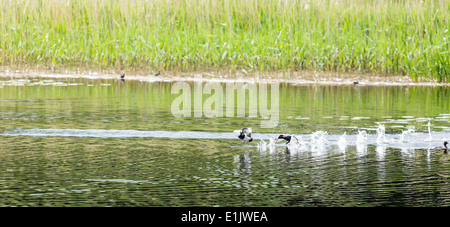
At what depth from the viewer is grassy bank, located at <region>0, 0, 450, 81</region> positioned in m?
25.1

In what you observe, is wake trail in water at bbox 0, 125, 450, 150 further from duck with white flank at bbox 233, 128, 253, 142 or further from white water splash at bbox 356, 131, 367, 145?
duck with white flank at bbox 233, 128, 253, 142

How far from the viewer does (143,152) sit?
40.7 ft

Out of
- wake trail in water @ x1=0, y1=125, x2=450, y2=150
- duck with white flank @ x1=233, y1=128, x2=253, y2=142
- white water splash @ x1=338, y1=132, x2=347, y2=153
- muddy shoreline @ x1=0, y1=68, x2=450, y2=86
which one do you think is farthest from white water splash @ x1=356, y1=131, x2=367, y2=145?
muddy shoreline @ x1=0, y1=68, x2=450, y2=86

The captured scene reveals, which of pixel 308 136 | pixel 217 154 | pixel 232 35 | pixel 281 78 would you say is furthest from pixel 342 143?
pixel 232 35

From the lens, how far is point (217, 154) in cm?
1232

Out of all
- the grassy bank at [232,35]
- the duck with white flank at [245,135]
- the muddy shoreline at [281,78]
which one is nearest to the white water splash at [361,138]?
the duck with white flank at [245,135]

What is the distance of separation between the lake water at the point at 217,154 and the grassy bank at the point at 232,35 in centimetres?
438

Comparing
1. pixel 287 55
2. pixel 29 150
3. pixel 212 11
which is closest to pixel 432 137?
pixel 29 150

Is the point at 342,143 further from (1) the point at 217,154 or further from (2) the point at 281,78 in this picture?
(2) the point at 281,78

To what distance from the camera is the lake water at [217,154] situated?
9.40 metres

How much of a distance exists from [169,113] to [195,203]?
8695mm

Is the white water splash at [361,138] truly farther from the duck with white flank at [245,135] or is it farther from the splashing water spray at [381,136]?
the duck with white flank at [245,135]

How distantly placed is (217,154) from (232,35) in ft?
46.4
